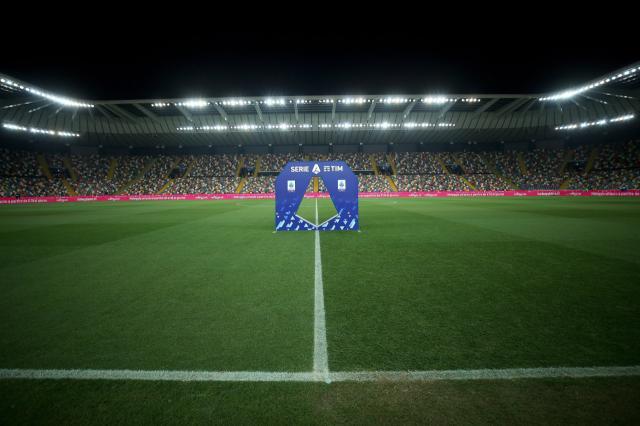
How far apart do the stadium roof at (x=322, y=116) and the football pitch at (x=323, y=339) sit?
31978 mm

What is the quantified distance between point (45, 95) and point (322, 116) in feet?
108

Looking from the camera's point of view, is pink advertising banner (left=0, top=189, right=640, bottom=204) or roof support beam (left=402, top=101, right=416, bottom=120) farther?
pink advertising banner (left=0, top=189, right=640, bottom=204)

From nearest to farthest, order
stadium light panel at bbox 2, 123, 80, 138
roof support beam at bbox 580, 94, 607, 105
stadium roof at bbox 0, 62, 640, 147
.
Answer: stadium roof at bbox 0, 62, 640, 147
roof support beam at bbox 580, 94, 607, 105
stadium light panel at bbox 2, 123, 80, 138

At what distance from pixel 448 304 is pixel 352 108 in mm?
41440

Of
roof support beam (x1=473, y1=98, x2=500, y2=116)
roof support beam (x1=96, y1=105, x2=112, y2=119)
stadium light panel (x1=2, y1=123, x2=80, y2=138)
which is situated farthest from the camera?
roof support beam (x1=96, y1=105, x2=112, y2=119)

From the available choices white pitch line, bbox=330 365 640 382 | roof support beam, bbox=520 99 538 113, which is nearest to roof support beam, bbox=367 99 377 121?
roof support beam, bbox=520 99 538 113

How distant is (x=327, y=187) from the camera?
36.1 feet

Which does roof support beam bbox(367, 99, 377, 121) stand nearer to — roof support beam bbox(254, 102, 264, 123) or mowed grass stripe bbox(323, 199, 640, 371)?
roof support beam bbox(254, 102, 264, 123)

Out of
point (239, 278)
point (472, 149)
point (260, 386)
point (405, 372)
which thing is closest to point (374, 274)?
point (239, 278)

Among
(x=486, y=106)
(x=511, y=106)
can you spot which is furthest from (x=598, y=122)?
(x=486, y=106)

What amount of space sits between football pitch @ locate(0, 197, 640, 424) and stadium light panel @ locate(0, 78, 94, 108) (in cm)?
3264

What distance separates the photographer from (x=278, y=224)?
1167cm

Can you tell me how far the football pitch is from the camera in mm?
2271

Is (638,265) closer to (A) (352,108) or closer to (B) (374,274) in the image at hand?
(B) (374,274)
